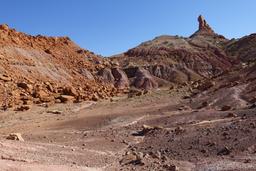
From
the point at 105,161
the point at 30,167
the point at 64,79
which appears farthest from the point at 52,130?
the point at 64,79

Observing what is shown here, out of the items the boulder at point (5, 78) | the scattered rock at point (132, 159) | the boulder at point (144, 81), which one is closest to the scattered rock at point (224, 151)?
the scattered rock at point (132, 159)

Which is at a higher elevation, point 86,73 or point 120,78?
point 86,73

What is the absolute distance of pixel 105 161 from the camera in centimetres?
1717

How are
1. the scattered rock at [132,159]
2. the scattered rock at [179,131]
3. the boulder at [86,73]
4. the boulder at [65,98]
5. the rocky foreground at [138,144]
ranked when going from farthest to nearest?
1. the boulder at [86,73]
2. the boulder at [65,98]
3. the scattered rock at [179,131]
4. the scattered rock at [132,159]
5. the rocky foreground at [138,144]

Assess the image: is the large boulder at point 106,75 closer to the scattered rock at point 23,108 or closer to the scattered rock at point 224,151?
the scattered rock at point 23,108

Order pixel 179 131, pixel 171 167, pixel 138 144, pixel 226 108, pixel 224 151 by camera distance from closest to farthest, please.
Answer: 1. pixel 171 167
2. pixel 224 151
3. pixel 138 144
4. pixel 179 131
5. pixel 226 108

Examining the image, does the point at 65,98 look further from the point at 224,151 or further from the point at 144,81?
the point at 224,151

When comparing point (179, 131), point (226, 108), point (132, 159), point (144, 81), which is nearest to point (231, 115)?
point (226, 108)

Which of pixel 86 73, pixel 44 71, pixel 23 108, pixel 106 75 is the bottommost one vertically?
pixel 23 108

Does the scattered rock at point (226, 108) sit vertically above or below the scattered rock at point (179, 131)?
above

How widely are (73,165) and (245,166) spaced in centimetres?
517

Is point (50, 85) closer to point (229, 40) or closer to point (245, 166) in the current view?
point (245, 166)

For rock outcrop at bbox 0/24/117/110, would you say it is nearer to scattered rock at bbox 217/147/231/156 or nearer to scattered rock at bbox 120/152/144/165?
scattered rock at bbox 120/152/144/165

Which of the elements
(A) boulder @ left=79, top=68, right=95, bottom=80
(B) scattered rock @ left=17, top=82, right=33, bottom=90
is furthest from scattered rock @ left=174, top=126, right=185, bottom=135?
(A) boulder @ left=79, top=68, right=95, bottom=80
